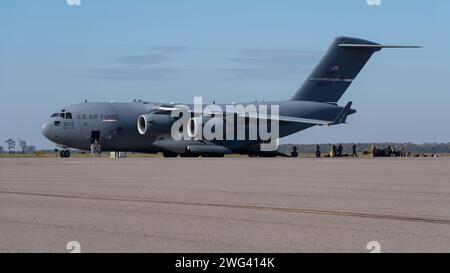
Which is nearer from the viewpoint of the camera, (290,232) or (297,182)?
(290,232)

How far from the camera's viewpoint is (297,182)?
21281 millimetres

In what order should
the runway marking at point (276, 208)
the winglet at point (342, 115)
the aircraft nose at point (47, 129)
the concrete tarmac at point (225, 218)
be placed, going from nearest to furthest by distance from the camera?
1. the concrete tarmac at point (225, 218)
2. the runway marking at point (276, 208)
3. the winglet at point (342, 115)
4. the aircraft nose at point (47, 129)

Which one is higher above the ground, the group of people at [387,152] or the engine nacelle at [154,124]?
the engine nacelle at [154,124]

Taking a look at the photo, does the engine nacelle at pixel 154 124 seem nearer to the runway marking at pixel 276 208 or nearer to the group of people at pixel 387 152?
the group of people at pixel 387 152

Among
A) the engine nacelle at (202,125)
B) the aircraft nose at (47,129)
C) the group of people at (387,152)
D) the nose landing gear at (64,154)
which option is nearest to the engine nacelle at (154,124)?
the engine nacelle at (202,125)

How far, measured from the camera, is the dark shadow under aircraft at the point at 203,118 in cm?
5678

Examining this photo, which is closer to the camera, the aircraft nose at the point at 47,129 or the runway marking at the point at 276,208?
the runway marking at the point at 276,208

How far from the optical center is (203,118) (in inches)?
2263

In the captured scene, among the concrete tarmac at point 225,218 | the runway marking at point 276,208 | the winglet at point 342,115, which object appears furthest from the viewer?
the winglet at point 342,115

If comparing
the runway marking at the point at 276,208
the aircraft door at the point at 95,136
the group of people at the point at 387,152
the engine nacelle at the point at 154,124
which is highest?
the engine nacelle at the point at 154,124

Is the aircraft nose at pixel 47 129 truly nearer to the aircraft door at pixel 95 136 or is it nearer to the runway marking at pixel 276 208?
the aircraft door at pixel 95 136
